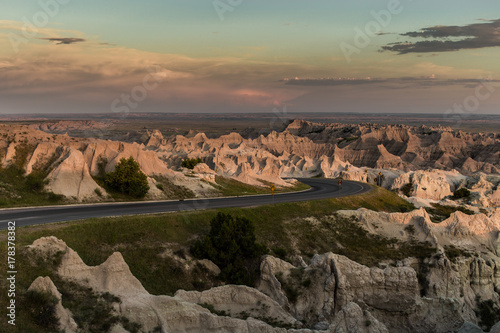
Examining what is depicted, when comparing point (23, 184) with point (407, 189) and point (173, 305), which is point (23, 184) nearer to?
point (173, 305)

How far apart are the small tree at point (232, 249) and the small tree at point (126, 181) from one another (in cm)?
1633

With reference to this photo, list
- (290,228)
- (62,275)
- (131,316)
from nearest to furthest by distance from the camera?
1. (131,316)
2. (62,275)
3. (290,228)

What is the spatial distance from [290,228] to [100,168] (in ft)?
80.2

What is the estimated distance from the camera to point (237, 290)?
28.9m

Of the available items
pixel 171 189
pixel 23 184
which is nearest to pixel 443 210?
pixel 171 189

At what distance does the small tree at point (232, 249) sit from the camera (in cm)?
3348

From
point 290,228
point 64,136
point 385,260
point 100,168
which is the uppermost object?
point 64,136

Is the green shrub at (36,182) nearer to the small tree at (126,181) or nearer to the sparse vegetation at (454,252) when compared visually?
the small tree at (126,181)

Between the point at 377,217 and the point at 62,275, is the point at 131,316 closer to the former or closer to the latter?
the point at 62,275

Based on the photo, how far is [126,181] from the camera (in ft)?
160

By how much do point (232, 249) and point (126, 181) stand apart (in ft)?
66.0

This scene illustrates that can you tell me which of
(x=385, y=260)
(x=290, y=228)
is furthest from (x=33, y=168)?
(x=385, y=260)

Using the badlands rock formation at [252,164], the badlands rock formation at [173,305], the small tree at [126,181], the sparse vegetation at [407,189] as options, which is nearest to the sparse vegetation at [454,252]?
the badlands rock formation at [173,305]

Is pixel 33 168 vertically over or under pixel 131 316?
over
